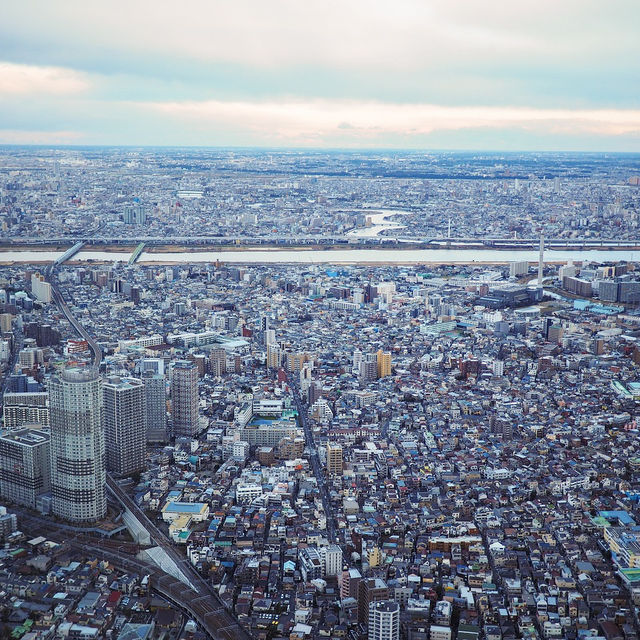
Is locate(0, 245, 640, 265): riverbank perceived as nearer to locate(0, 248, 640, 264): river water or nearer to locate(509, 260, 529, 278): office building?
locate(0, 248, 640, 264): river water

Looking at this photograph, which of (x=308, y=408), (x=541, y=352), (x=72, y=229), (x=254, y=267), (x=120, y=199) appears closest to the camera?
(x=308, y=408)

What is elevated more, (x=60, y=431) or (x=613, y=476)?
(x=60, y=431)

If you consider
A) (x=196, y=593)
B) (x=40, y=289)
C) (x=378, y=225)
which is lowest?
(x=196, y=593)

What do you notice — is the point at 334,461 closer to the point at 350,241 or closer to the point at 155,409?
the point at 155,409

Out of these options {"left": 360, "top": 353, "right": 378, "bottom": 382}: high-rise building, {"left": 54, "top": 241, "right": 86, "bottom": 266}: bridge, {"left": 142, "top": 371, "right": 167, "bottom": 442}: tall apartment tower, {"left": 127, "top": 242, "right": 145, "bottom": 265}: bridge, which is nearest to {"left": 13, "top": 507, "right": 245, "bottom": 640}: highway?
{"left": 142, "top": 371, "right": 167, "bottom": 442}: tall apartment tower

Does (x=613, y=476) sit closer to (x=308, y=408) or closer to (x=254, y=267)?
(x=308, y=408)

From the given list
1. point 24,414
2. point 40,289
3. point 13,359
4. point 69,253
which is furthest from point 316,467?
point 69,253

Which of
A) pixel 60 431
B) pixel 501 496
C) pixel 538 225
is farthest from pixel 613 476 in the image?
pixel 538 225
